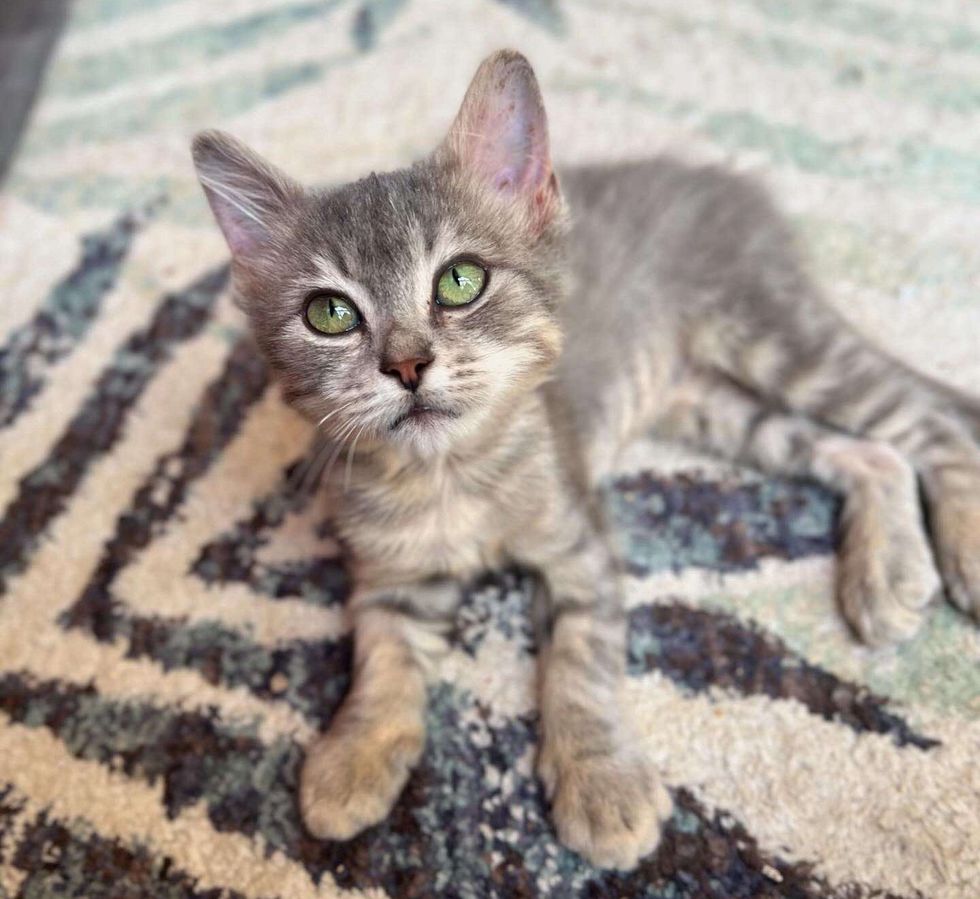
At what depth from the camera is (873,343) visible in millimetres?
1387

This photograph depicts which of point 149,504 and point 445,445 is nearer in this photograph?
point 445,445

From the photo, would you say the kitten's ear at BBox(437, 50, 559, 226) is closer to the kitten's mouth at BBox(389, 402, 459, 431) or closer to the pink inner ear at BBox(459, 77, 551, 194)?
the pink inner ear at BBox(459, 77, 551, 194)

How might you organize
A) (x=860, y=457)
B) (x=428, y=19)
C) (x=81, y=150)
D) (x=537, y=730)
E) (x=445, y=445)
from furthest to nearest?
(x=428, y=19), (x=81, y=150), (x=860, y=457), (x=537, y=730), (x=445, y=445)

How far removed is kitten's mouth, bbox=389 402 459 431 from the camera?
2.90 feet

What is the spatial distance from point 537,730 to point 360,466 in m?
0.40

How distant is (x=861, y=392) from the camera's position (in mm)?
1336

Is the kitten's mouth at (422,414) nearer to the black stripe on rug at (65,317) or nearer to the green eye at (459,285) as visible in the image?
the green eye at (459,285)

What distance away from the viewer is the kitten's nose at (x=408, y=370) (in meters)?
0.85

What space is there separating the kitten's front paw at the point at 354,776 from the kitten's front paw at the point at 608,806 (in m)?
0.18

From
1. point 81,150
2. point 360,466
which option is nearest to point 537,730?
point 360,466

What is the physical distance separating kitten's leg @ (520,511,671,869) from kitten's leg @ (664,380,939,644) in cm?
32

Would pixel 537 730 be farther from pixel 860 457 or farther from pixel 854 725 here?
pixel 860 457

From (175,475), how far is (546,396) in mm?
654

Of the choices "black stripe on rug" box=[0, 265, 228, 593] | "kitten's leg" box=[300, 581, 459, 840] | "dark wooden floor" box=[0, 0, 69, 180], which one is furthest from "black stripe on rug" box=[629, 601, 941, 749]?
"dark wooden floor" box=[0, 0, 69, 180]
